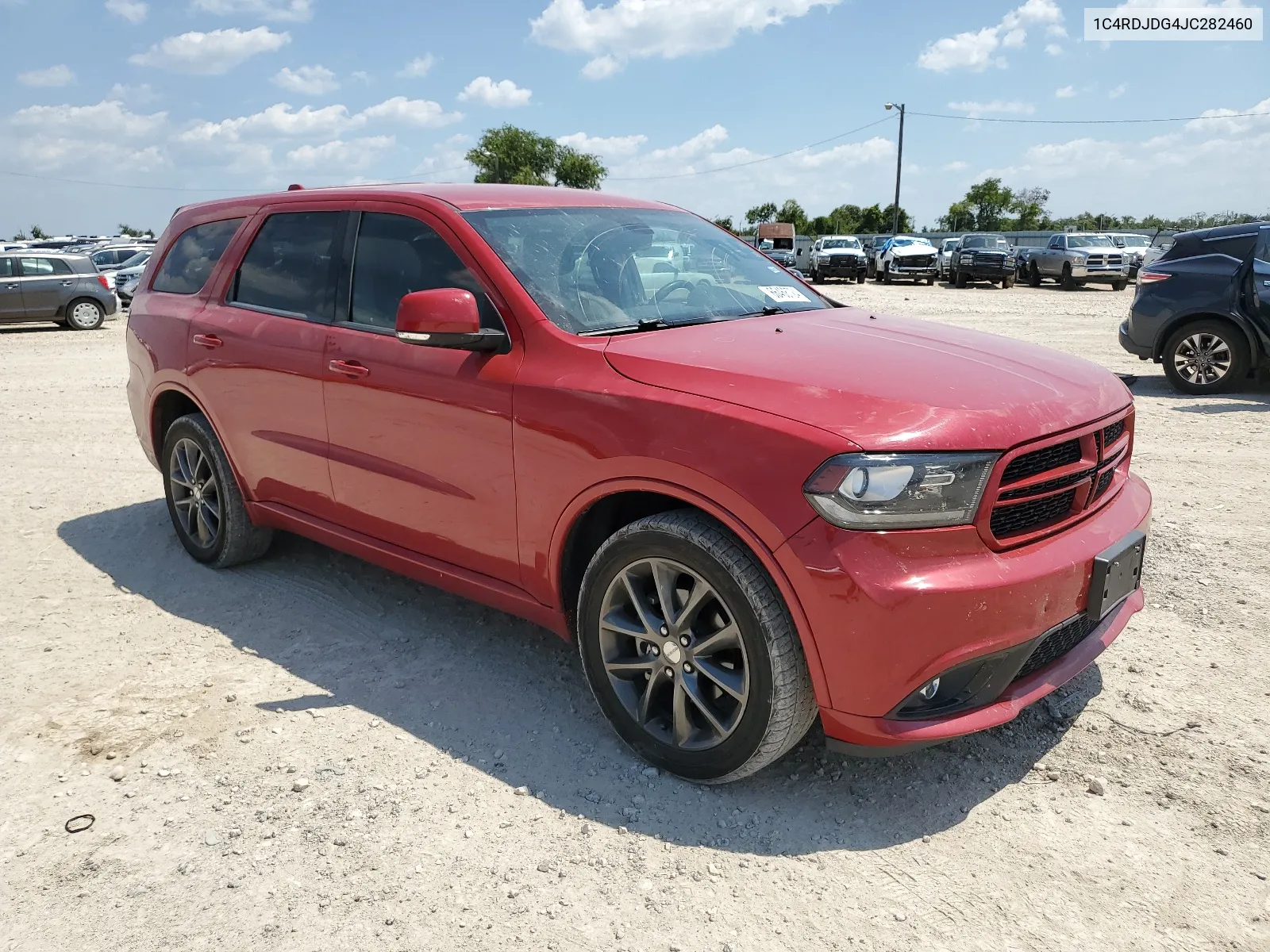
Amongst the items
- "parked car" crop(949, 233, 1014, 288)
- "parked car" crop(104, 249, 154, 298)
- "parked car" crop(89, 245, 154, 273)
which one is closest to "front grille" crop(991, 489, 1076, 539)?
"parked car" crop(104, 249, 154, 298)

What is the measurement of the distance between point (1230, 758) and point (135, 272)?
2706cm

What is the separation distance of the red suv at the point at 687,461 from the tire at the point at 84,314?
17423 millimetres

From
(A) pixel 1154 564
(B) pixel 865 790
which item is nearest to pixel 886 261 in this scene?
(A) pixel 1154 564

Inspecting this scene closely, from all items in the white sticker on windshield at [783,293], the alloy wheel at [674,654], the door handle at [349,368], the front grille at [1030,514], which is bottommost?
the alloy wheel at [674,654]

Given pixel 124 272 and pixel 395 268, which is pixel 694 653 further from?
pixel 124 272

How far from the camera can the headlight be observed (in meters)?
2.50

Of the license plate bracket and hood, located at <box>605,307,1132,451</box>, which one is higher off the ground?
hood, located at <box>605,307,1132,451</box>

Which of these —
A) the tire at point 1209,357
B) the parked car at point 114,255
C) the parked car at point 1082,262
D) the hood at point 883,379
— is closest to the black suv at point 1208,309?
the tire at point 1209,357

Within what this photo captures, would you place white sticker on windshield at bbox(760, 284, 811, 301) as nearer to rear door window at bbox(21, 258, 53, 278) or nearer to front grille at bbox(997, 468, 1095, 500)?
front grille at bbox(997, 468, 1095, 500)

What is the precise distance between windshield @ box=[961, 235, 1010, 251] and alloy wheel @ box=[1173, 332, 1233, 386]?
2269cm

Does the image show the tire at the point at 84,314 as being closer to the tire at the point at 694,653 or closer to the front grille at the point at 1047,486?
the tire at the point at 694,653

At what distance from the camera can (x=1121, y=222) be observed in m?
60.6

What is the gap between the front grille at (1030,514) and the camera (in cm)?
265

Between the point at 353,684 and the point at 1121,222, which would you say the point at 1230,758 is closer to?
the point at 353,684
